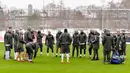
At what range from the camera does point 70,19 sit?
44.3 m

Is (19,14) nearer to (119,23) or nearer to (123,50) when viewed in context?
(119,23)

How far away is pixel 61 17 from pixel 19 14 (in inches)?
222

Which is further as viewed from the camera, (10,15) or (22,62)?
(10,15)

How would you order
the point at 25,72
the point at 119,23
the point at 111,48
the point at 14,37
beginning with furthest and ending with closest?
the point at 119,23 < the point at 14,37 < the point at 111,48 < the point at 25,72

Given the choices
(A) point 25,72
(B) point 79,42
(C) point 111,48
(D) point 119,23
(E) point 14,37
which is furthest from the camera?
(D) point 119,23

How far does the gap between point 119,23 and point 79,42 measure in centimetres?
2272

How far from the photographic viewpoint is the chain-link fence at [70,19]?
4425 centimetres

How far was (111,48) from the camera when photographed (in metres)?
18.8

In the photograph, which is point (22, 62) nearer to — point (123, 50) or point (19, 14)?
point (123, 50)

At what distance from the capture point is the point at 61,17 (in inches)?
1752

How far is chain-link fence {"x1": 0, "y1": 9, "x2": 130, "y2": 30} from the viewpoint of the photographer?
44.2 meters

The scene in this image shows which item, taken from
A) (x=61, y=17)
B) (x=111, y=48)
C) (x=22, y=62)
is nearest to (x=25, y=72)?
(x=22, y=62)

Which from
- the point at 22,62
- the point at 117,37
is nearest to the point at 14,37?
the point at 22,62

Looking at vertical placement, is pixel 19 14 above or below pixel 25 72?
above
